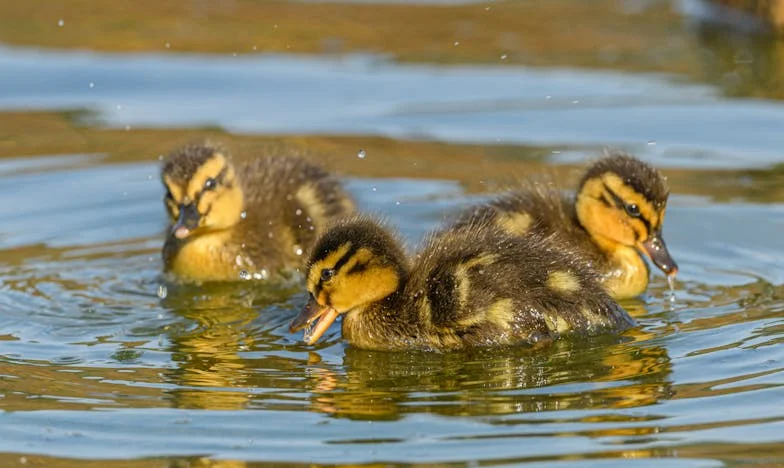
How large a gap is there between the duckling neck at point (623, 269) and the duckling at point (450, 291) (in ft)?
2.18

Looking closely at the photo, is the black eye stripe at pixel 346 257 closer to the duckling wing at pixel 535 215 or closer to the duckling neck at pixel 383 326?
the duckling neck at pixel 383 326

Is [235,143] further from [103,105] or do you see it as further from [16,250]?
[16,250]

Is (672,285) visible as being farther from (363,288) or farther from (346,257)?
(346,257)

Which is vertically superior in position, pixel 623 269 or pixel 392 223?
pixel 392 223

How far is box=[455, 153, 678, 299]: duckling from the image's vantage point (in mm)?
6488

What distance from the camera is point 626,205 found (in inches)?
257

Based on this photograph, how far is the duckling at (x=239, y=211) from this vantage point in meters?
7.12

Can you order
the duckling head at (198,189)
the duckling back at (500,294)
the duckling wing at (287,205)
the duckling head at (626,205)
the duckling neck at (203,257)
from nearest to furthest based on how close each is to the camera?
the duckling back at (500,294) < the duckling head at (626,205) < the duckling head at (198,189) < the duckling neck at (203,257) < the duckling wing at (287,205)

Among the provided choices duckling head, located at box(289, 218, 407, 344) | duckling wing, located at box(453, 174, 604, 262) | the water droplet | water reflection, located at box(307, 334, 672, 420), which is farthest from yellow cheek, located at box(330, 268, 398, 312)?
the water droplet

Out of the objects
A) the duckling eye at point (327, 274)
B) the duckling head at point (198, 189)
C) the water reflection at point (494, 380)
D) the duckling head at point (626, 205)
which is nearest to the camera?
the water reflection at point (494, 380)

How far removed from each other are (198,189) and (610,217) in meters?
1.80

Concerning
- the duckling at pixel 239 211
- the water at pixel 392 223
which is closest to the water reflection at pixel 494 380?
the water at pixel 392 223

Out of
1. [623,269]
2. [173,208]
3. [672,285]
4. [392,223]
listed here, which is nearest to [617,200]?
[623,269]

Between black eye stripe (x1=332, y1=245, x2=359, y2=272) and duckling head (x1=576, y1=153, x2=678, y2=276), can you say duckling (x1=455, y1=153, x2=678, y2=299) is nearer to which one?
duckling head (x1=576, y1=153, x2=678, y2=276)
